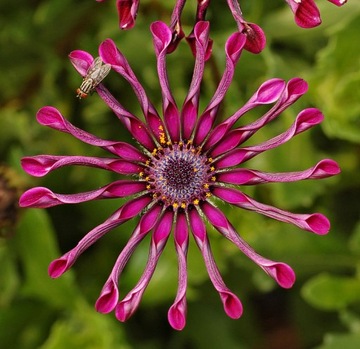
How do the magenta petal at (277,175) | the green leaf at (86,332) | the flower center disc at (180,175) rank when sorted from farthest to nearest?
the green leaf at (86,332)
the flower center disc at (180,175)
the magenta petal at (277,175)

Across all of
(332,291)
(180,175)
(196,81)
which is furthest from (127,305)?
(332,291)

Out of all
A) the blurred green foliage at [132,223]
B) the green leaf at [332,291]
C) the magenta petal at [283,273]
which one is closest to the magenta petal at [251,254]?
the magenta petal at [283,273]

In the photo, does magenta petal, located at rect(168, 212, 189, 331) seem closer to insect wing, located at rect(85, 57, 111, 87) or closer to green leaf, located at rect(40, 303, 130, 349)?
insect wing, located at rect(85, 57, 111, 87)

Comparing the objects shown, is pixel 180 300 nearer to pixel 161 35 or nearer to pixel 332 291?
pixel 161 35

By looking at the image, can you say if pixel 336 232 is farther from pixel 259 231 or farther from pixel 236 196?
pixel 236 196

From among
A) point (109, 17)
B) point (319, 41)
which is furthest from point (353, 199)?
point (109, 17)

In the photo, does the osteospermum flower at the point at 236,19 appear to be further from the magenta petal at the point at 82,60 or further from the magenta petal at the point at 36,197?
the magenta petal at the point at 36,197

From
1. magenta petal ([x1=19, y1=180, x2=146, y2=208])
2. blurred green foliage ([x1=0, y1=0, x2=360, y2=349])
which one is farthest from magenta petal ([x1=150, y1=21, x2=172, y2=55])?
blurred green foliage ([x1=0, y1=0, x2=360, y2=349])

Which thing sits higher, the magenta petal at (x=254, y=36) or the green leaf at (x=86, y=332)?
the magenta petal at (x=254, y=36)
